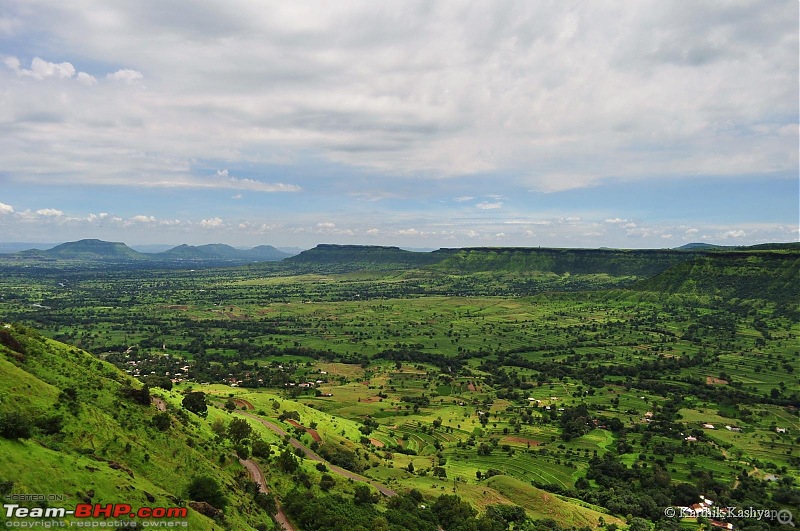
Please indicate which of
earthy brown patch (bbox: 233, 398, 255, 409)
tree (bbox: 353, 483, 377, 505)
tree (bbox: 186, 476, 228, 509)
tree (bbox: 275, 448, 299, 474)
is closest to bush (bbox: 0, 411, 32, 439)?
tree (bbox: 186, 476, 228, 509)

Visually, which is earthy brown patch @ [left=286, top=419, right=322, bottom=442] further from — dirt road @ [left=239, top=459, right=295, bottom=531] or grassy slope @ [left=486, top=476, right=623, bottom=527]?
grassy slope @ [left=486, top=476, right=623, bottom=527]

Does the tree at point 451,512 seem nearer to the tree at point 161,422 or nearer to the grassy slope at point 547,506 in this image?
the grassy slope at point 547,506

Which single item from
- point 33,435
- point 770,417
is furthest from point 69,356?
point 770,417

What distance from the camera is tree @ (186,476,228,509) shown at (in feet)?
180

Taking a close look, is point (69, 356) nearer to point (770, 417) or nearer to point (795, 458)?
point (795, 458)

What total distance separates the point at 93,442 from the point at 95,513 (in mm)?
15309

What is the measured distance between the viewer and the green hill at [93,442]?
42969 millimetres

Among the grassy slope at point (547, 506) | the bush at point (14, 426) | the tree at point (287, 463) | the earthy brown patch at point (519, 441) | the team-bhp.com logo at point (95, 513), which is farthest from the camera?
the earthy brown patch at point (519, 441)

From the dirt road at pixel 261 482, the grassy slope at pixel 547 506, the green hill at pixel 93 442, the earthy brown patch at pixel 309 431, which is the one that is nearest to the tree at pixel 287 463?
the dirt road at pixel 261 482

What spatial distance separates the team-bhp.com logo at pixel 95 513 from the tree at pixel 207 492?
6200mm

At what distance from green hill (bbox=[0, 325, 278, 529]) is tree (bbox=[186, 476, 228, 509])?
0.93 m

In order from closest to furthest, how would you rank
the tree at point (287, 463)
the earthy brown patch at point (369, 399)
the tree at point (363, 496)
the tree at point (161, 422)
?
the tree at point (161, 422) < the tree at point (363, 496) < the tree at point (287, 463) < the earthy brown patch at point (369, 399)

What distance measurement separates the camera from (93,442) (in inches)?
2135

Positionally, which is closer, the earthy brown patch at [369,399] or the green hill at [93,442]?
the green hill at [93,442]
